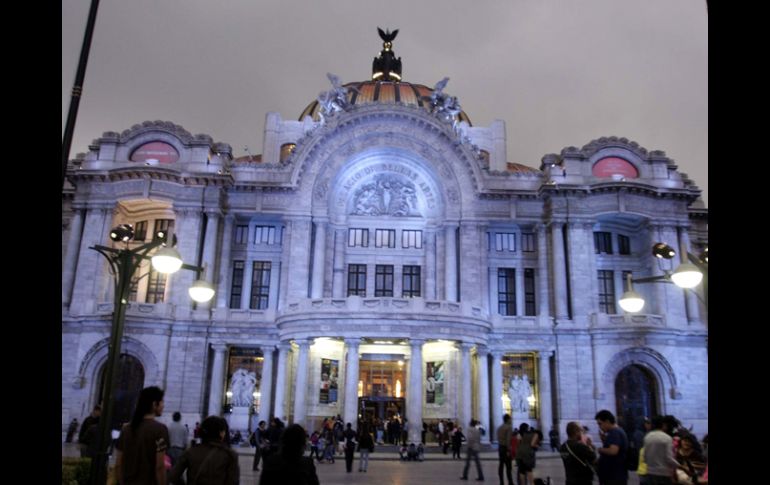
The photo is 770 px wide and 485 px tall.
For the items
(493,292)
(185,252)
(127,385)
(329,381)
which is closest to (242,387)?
(329,381)

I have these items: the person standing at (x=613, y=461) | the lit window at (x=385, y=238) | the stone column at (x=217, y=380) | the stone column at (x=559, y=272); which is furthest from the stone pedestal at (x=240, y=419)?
the person standing at (x=613, y=461)

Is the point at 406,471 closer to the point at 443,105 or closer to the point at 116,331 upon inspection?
the point at 116,331

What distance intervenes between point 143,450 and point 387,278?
38.4 metres

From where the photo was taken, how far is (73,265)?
4206 centimetres

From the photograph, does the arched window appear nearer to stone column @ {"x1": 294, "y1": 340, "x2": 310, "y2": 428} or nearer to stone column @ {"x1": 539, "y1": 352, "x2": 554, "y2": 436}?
stone column @ {"x1": 294, "y1": 340, "x2": 310, "y2": 428}

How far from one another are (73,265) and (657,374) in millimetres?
40829

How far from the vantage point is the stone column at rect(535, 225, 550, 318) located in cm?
4372

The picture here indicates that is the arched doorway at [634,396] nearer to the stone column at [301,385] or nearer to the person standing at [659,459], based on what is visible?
the stone column at [301,385]

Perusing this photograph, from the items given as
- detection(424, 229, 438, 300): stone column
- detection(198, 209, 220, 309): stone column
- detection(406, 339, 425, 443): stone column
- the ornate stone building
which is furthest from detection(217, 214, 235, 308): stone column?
detection(406, 339, 425, 443): stone column

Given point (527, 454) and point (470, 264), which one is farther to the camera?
point (470, 264)

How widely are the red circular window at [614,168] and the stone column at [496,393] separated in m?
15.9

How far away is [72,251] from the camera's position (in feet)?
139
